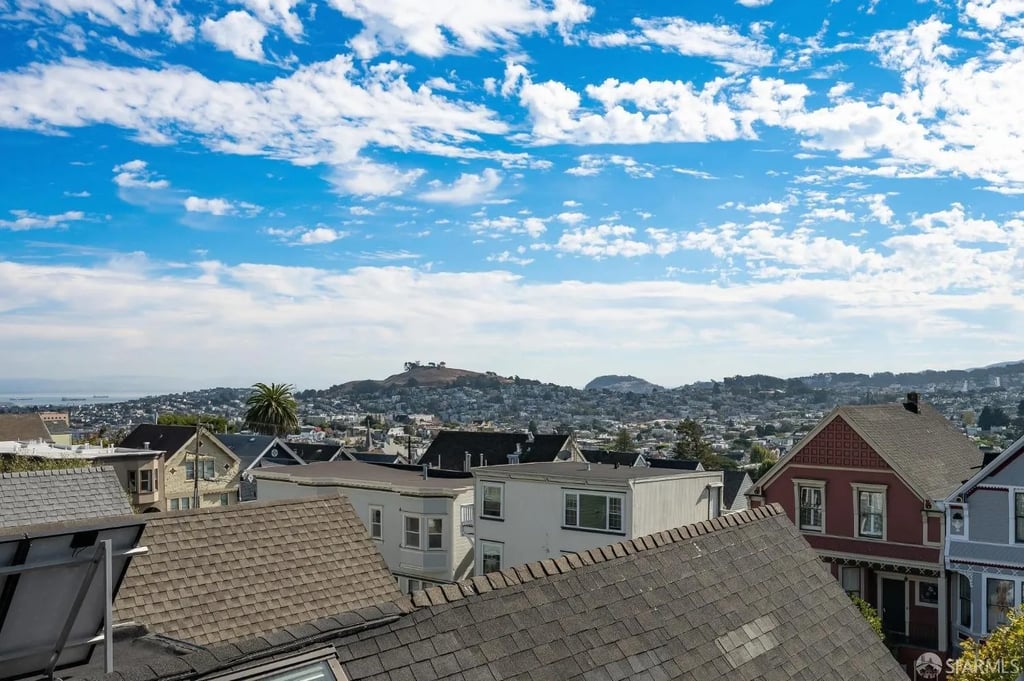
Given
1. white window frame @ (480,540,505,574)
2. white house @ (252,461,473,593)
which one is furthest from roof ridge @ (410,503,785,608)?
white house @ (252,461,473,593)

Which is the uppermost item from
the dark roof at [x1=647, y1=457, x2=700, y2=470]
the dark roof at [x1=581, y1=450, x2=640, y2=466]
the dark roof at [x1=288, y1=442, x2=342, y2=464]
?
the dark roof at [x1=581, y1=450, x2=640, y2=466]

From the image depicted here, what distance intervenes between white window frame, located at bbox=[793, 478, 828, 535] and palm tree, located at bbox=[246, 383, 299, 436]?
71.4 metres

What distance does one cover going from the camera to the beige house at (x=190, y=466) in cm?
6103

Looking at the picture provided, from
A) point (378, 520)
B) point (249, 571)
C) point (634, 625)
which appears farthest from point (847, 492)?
point (634, 625)

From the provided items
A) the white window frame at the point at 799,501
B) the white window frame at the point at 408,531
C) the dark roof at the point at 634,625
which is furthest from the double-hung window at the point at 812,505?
the dark roof at the point at 634,625

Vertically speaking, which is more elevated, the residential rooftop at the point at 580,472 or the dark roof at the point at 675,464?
the residential rooftop at the point at 580,472

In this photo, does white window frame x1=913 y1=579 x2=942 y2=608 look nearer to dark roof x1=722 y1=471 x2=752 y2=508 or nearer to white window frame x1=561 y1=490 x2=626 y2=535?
white window frame x1=561 y1=490 x2=626 y2=535

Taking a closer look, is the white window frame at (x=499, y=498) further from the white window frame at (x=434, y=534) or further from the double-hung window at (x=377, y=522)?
the double-hung window at (x=377, y=522)

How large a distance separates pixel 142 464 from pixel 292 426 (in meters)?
45.1

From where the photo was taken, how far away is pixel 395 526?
37969 millimetres

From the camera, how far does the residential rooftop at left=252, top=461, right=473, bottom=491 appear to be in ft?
127

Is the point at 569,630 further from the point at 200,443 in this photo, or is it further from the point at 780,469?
the point at 200,443

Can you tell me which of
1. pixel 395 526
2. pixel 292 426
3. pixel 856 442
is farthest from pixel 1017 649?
pixel 292 426

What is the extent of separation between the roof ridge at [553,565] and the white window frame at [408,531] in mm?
26716
